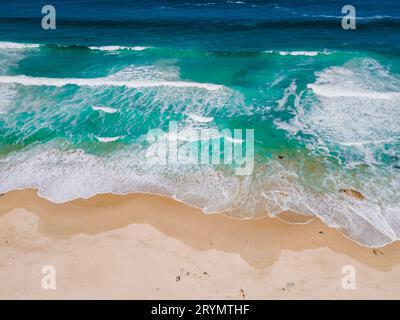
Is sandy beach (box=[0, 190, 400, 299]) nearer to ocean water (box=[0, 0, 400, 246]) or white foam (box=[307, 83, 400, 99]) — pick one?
ocean water (box=[0, 0, 400, 246])

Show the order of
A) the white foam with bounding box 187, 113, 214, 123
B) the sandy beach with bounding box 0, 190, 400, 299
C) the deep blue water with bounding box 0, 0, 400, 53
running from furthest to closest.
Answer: the deep blue water with bounding box 0, 0, 400, 53
the white foam with bounding box 187, 113, 214, 123
the sandy beach with bounding box 0, 190, 400, 299

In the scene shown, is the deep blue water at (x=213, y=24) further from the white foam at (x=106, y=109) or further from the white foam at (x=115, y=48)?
the white foam at (x=106, y=109)

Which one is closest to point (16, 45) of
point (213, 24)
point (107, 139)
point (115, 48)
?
point (115, 48)

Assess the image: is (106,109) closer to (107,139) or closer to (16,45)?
(107,139)

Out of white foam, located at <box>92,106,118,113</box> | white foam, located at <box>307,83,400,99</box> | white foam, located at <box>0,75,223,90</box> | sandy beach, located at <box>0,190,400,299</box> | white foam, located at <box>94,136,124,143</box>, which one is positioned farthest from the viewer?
white foam, located at <box>0,75,223,90</box>

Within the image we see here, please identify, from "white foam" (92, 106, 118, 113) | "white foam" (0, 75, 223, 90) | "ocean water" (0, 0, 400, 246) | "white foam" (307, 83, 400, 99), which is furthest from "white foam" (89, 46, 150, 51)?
"white foam" (307, 83, 400, 99)

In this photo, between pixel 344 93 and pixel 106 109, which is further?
pixel 344 93
